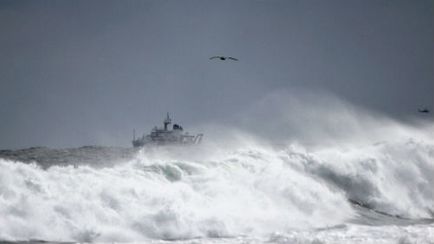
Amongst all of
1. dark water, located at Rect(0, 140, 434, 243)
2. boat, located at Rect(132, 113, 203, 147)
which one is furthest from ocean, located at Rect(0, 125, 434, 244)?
boat, located at Rect(132, 113, 203, 147)

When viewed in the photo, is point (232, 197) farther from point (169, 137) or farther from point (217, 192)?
point (169, 137)

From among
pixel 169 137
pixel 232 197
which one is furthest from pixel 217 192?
pixel 169 137

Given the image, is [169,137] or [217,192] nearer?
[217,192]

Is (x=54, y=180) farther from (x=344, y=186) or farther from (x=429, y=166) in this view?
(x=429, y=166)

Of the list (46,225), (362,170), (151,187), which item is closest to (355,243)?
(151,187)

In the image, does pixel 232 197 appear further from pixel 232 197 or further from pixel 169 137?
pixel 169 137

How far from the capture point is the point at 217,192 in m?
27.6

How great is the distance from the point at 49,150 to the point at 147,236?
2642 cm

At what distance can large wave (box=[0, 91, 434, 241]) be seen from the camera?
72.8 ft

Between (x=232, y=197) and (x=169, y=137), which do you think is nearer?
(x=232, y=197)

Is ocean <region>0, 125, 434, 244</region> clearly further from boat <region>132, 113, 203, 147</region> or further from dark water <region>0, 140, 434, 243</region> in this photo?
boat <region>132, 113, 203, 147</region>

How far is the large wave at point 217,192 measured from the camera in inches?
874

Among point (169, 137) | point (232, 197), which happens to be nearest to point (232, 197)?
point (232, 197)

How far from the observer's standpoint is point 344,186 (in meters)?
34.2
